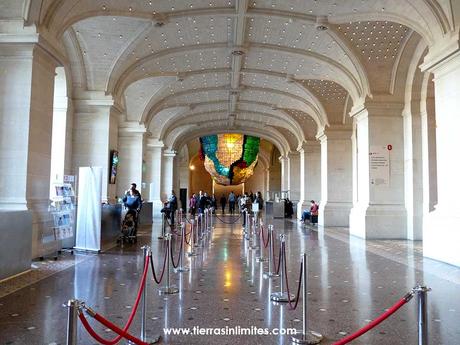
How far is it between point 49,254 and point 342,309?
5.83 metres

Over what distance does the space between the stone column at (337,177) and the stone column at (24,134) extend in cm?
1179

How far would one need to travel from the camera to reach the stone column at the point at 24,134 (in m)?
7.02

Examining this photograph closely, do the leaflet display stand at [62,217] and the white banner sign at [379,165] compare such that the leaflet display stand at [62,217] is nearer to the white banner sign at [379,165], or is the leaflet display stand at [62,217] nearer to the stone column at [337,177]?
the white banner sign at [379,165]

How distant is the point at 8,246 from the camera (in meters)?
5.71

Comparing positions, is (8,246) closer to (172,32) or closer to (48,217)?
(48,217)

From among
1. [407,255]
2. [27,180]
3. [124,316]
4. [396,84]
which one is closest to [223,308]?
[124,316]

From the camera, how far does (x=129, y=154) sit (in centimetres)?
1703

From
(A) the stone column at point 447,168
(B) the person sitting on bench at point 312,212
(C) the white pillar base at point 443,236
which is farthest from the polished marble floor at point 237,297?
(B) the person sitting on bench at point 312,212

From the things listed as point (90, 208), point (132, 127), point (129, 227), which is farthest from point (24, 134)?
point (132, 127)

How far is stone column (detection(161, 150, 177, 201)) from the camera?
2484 centimetres

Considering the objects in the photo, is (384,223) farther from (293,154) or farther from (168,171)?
(168,171)

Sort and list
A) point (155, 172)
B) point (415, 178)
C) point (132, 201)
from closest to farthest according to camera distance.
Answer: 1. point (132, 201)
2. point (415, 178)
3. point (155, 172)

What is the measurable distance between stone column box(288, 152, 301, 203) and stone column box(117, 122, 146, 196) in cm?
1237

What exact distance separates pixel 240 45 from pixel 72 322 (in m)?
11.1
